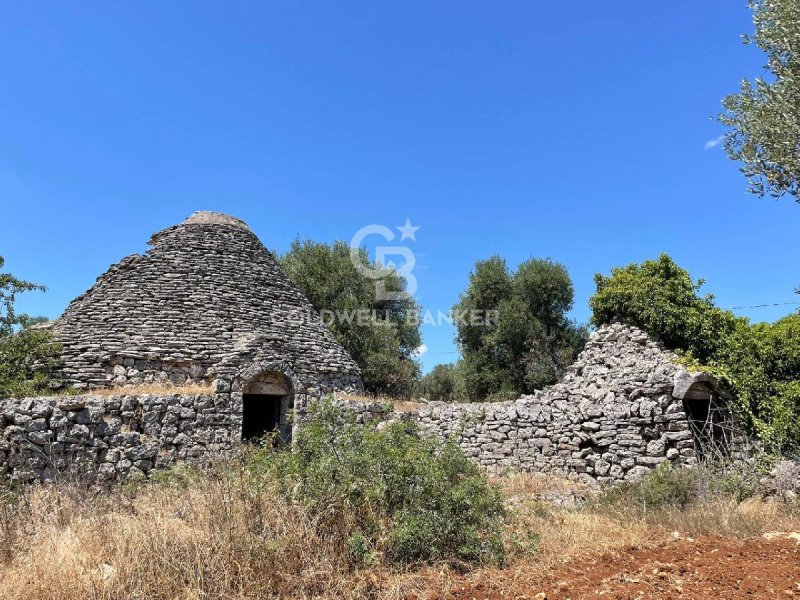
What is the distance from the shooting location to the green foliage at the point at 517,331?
739 inches

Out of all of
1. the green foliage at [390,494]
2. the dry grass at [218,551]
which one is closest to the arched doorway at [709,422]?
the dry grass at [218,551]

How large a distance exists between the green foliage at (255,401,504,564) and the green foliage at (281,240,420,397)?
47.7 feet

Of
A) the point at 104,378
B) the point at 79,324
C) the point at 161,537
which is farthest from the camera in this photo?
the point at 79,324

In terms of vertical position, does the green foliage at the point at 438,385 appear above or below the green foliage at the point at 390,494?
above

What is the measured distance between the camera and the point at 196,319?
12570 millimetres

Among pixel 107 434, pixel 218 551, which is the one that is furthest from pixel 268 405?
pixel 218 551

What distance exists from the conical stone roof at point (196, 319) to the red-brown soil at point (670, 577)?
27.9 ft

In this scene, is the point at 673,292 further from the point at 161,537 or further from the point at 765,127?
the point at 161,537

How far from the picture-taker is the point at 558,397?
33.5 feet

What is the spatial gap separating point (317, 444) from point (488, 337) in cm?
1558

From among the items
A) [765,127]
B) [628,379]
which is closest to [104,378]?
[628,379]

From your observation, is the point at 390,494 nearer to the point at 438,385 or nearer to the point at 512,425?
the point at 512,425

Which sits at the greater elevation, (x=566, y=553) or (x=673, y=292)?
(x=673, y=292)

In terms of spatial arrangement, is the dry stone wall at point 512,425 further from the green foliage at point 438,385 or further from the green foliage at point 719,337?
the green foliage at point 438,385
